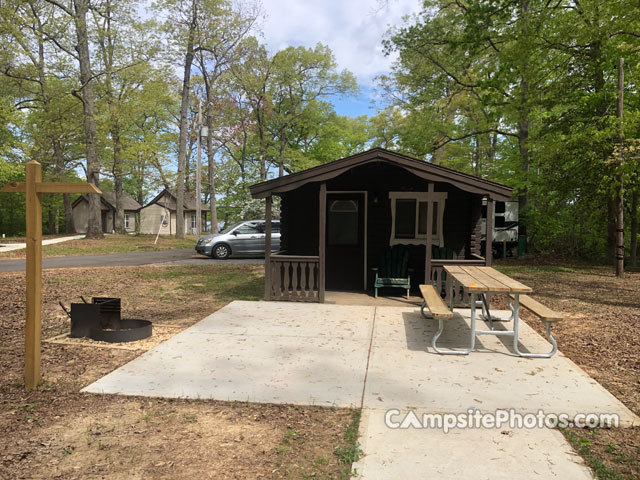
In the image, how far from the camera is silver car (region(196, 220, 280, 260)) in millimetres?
16766

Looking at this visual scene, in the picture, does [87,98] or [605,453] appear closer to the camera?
[605,453]

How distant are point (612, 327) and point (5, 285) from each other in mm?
11396

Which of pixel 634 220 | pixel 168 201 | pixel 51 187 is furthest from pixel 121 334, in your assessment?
pixel 168 201

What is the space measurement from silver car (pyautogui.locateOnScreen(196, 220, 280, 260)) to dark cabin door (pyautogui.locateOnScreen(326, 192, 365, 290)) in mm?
6976

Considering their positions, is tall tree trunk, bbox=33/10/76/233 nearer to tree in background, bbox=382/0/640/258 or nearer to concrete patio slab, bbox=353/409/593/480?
tree in background, bbox=382/0/640/258

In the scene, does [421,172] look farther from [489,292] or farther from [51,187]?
[51,187]

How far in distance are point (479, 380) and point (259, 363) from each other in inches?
88.6

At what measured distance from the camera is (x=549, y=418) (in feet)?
11.4

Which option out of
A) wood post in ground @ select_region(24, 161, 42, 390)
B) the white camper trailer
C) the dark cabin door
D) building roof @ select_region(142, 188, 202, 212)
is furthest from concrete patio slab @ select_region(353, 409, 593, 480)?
building roof @ select_region(142, 188, 202, 212)

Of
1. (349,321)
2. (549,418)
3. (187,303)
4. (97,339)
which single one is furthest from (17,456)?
(187,303)

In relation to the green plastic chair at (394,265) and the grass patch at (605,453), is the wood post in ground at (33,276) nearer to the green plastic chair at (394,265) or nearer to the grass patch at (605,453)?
the grass patch at (605,453)

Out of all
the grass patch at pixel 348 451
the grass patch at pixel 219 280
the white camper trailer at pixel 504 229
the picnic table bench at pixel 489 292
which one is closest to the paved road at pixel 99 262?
the grass patch at pixel 219 280

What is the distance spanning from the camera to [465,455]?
291cm

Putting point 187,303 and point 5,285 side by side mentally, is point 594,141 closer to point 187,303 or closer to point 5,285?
point 187,303
